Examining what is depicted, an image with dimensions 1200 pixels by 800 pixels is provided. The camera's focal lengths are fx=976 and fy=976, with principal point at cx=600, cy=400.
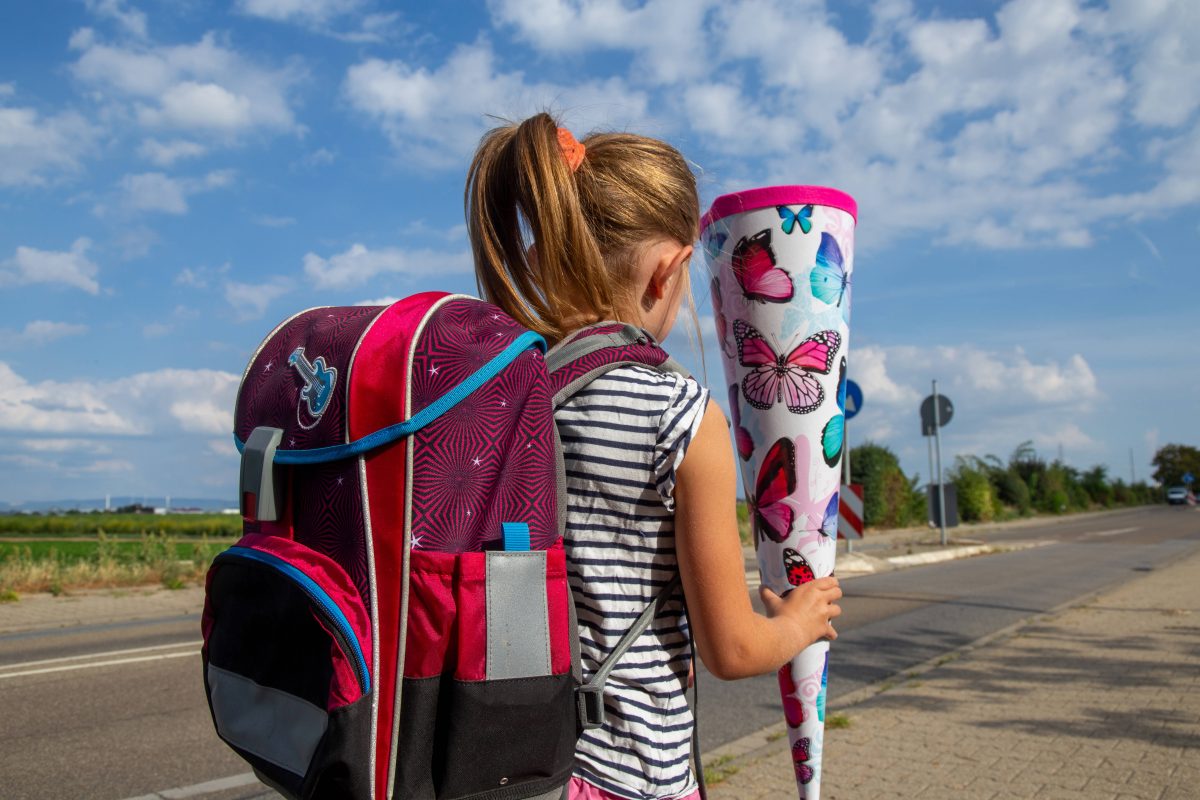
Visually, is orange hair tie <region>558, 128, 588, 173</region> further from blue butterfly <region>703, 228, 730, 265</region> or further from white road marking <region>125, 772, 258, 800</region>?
white road marking <region>125, 772, 258, 800</region>

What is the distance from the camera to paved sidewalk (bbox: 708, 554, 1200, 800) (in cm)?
406

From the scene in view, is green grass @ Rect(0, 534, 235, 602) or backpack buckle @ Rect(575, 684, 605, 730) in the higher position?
backpack buckle @ Rect(575, 684, 605, 730)

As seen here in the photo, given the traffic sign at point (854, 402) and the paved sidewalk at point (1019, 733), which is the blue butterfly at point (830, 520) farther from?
the traffic sign at point (854, 402)

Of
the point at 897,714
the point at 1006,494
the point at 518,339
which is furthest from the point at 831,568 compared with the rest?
the point at 1006,494

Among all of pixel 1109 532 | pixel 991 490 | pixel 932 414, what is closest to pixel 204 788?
pixel 932 414

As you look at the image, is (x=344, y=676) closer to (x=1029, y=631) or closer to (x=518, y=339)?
(x=518, y=339)

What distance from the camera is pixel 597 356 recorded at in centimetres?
130

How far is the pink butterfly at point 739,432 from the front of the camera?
1.70m

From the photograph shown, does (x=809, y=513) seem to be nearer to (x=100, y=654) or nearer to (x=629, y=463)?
(x=629, y=463)

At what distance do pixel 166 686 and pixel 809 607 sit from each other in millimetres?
6340

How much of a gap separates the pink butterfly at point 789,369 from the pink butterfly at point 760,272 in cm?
6

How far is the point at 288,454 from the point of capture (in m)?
1.16

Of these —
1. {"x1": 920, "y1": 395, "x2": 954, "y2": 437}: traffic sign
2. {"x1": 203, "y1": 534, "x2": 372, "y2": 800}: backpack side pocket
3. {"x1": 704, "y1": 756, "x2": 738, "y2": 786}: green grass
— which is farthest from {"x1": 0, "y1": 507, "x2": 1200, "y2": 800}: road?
{"x1": 920, "y1": 395, "x2": 954, "y2": 437}: traffic sign

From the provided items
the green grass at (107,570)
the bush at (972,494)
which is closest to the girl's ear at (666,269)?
the green grass at (107,570)
